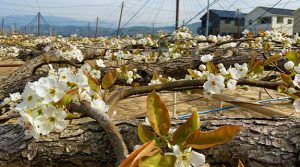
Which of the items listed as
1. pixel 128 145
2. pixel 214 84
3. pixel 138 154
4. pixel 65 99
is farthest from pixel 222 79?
pixel 138 154

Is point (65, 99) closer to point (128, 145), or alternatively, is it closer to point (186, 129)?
point (128, 145)

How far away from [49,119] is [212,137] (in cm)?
46

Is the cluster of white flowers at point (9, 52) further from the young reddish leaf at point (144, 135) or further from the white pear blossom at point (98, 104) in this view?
the young reddish leaf at point (144, 135)

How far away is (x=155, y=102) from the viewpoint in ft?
2.13

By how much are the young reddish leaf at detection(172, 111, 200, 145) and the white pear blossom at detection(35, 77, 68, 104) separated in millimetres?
363

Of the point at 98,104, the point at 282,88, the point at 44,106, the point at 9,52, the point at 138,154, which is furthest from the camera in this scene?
the point at 9,52

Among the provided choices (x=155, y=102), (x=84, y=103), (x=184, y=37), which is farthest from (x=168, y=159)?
(x=184, y=37)

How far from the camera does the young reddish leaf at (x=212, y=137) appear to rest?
566 mm

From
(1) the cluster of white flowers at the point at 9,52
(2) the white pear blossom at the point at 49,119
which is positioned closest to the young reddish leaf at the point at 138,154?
(2) the white pear blossom at the point at 49,119

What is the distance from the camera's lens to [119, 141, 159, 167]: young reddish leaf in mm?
494

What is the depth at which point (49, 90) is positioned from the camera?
874mm

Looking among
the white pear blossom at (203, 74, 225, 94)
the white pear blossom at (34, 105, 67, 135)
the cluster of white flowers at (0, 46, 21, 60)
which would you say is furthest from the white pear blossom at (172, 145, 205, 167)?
the cluster of white flowers at (0, 46, 21, 60)

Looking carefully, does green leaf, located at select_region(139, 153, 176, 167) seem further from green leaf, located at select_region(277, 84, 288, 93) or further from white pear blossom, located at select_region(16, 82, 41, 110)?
green leaf, located at select_region(277, 84, 288, 93)

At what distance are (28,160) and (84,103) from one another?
30 cm
